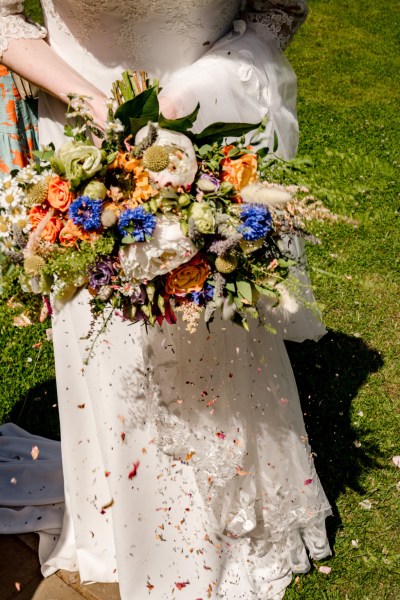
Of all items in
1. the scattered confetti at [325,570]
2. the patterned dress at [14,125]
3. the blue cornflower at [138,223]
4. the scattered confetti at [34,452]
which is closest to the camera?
the blue cornflower at [138,223]

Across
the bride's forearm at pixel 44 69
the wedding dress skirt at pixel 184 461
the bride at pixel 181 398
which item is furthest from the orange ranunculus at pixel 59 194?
the wedding dress skirt at pixel 184 461

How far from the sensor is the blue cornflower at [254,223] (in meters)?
1.90

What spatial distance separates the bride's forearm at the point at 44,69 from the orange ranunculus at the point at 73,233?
0.62 m

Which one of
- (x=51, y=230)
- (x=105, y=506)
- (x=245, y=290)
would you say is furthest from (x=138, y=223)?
(x=105, y=506)

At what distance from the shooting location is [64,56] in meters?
2.60

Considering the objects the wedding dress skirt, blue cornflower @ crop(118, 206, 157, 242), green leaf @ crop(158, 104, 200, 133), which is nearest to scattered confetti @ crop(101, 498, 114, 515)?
the wedding dress skirt

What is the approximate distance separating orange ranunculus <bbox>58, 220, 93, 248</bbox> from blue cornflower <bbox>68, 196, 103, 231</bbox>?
0.03m

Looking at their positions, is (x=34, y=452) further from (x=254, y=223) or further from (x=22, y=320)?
(x=254, y=223)

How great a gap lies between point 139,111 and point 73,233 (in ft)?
1.28

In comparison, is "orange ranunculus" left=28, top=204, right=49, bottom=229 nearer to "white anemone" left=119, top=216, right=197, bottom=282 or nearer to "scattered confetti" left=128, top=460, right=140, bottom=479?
"white anemone" left=119, top=216, right=197, bottom=282

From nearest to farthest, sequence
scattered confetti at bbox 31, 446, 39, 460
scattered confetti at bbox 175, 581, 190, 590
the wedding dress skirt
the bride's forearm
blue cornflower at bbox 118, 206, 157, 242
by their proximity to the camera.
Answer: blue cornflower at bbox 118, 206, 157, 242 < the bride's forearm < the wedding dress skirt < scattered confetti at bbox 175, 581, 190, 590 < scattered confetti at bbox 31, 446, 39, 460

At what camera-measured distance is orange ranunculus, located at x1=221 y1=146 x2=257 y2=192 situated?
2010 mm

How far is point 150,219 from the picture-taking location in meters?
1.90

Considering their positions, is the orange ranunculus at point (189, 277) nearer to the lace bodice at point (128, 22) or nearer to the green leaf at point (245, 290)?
the green leaf at point (245, 290)
